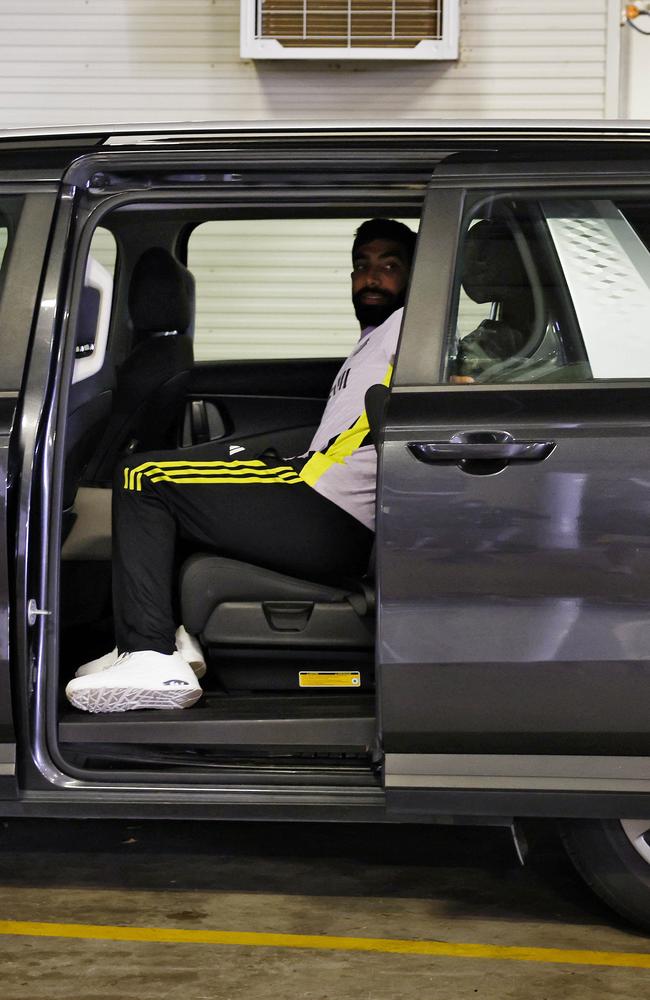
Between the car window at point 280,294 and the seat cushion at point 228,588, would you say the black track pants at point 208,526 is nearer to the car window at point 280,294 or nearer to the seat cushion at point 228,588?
the seat cushion at point 228,588

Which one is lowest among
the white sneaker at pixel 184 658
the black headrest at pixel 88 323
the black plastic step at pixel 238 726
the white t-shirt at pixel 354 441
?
the black plastic step at pixel 238 726

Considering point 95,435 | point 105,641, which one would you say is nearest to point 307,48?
point 95,435

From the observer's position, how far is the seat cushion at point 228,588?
11.1ft

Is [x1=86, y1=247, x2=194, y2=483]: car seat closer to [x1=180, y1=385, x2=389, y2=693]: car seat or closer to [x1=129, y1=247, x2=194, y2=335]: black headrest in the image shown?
[x1=129, y1=247, x2=194, y2=335]: black headrest

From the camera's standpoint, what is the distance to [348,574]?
3520 mm

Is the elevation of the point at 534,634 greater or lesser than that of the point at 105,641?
greater

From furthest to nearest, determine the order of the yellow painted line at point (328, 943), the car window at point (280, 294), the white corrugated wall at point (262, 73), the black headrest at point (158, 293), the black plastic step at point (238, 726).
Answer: the white corrugated wall at point (262, 73), the car window at point (280, 294), the black headrest at point (158, 293), the black plastic step at point (238, 726), the yellow painted line at point (328, 943)

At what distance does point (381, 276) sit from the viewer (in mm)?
3770

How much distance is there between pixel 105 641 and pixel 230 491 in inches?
29.2

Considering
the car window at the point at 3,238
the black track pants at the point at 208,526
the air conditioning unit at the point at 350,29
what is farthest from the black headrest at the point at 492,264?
the air conditioning unit at the point at 350,29

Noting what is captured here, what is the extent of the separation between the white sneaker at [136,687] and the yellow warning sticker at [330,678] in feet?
0.98

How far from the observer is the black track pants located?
330 centimetres

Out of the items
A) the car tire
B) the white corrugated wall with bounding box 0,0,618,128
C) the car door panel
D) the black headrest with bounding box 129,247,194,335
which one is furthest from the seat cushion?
the white corrugated wall with bounding box 0,0,618,128

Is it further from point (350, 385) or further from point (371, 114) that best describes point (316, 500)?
point (371, 114)
